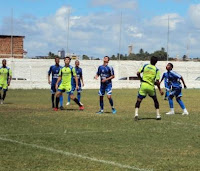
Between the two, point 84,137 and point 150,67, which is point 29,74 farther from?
point 84,137

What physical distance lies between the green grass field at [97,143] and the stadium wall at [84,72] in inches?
1201

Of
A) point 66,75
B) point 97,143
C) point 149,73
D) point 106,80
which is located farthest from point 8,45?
point 97,143

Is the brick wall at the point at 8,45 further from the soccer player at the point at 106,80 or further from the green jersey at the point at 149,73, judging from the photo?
the green jersey at the point at 149,73

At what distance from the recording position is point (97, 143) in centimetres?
1134

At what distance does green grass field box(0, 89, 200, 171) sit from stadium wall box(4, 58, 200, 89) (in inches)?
1201

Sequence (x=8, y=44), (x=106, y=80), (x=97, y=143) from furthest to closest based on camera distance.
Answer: (x=8, y=44) → (x=106, y=80) → (x=97, y=143)

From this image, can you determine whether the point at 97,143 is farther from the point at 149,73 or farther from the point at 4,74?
the point at 4,74

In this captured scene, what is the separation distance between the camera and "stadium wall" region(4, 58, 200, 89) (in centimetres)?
4716

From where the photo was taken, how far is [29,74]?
47.8m

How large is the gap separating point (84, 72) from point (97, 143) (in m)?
39.7

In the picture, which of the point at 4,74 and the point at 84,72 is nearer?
the point at 4,74

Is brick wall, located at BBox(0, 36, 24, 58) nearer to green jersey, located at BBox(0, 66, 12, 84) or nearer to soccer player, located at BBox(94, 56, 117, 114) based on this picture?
green jersey, located at BBox(0, 66, 12, 84)

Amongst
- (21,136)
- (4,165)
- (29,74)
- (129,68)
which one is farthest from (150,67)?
(129,68)

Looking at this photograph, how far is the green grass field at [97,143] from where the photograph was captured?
8.91 meters
